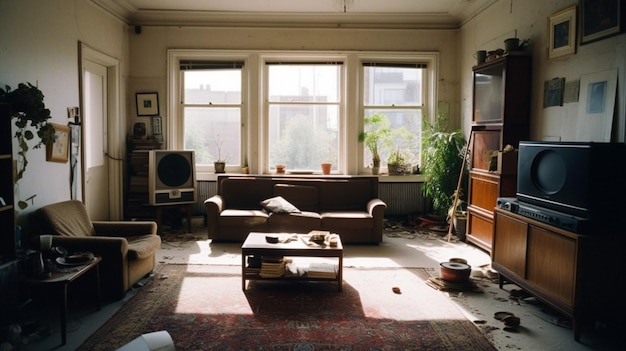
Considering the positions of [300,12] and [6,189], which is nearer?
[6,189]

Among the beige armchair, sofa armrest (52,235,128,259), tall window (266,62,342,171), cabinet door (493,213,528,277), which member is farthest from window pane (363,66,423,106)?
sofa armrest (52,235,128,259)

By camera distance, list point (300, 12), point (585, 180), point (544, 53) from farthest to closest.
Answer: point (300, 12), point (544, 53), point (585, 180)

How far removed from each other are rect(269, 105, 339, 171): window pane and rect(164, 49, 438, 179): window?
15mm

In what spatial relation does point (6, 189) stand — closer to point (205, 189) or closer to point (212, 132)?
point (205, 189)

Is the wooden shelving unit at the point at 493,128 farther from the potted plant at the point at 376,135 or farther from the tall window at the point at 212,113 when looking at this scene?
the tall window at the point at 212,113

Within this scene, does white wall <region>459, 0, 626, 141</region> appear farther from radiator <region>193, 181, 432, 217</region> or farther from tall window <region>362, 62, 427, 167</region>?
radiator <region>193, 181, 432, 217</region>

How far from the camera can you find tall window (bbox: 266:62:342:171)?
276 inches

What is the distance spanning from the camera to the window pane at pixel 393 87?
7.01 meters

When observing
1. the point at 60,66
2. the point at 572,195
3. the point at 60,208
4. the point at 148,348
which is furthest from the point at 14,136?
the point at 572,195

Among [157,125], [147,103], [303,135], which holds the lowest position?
[303,135]

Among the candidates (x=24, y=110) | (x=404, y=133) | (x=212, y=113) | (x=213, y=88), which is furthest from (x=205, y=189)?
(x=24, y=110)

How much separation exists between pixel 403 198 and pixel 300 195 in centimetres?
180

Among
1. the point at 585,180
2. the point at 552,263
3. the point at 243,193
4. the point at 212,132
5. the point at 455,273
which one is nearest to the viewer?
the point at 585,180

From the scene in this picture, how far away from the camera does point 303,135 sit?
7055mm
